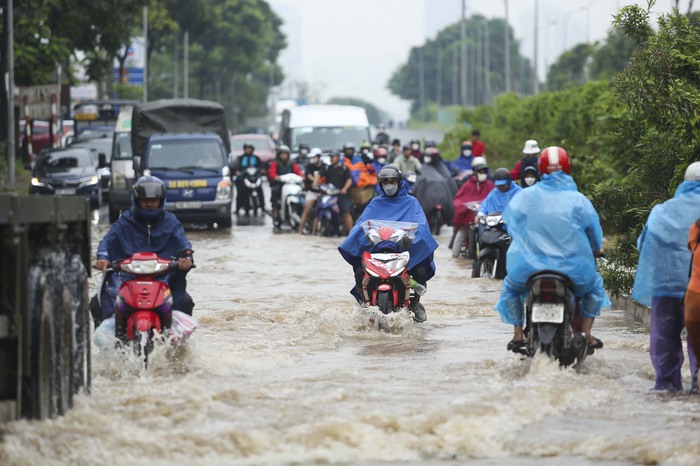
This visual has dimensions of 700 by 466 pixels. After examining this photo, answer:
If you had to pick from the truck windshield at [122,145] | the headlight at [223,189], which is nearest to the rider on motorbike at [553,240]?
the headlight at [223,189]

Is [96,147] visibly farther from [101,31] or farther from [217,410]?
[217,410]

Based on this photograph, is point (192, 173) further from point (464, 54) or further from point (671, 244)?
point (464, 54)

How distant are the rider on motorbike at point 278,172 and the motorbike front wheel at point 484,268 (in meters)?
10.9

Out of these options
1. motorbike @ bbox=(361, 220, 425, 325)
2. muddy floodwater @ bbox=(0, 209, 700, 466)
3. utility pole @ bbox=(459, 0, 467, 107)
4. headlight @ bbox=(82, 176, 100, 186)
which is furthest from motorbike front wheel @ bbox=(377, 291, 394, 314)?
utility pole @ bbox=(459, 0, 467, 107)

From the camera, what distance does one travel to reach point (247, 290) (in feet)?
57.8

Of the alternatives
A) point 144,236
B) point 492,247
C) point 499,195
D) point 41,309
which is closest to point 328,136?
point 499,195

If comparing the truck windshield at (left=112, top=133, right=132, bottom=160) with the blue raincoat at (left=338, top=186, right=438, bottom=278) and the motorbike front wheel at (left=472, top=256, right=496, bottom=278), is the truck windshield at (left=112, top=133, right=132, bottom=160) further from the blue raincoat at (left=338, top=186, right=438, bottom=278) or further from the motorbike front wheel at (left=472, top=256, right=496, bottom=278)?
the blue raincoat at (left=338, top=186, right=438, bottom=278)

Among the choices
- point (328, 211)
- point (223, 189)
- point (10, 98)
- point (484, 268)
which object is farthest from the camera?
point (10, 98)

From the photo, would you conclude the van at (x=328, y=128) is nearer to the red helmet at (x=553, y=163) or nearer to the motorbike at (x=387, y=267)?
the motorbike at (x=387, y=267)

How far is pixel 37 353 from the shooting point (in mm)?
7742

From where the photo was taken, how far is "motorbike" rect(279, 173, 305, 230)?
28703 mm

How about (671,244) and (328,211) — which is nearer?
(671,244)

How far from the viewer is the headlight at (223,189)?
91.6 ft

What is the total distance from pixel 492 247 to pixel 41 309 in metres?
11.2
